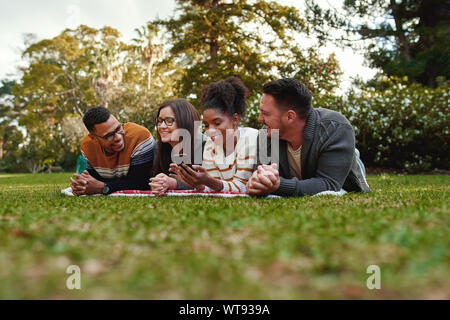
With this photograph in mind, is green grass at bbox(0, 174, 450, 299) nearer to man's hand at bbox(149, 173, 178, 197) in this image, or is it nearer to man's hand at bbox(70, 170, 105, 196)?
man's hand at bbox(149, 173, 178, 197)

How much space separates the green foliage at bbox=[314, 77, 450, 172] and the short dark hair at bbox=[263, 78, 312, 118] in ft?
26.2

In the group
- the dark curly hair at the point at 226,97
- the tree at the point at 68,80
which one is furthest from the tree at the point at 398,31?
the tree at the point at 68,80

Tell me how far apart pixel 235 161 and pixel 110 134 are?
4.63 ft

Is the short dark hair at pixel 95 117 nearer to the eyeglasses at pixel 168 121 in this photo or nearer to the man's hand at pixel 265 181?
the eyeglasses at pixel 168 121

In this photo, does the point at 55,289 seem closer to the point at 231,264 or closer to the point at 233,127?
the point at 231,264

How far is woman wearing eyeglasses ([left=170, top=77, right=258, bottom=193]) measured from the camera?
400cm

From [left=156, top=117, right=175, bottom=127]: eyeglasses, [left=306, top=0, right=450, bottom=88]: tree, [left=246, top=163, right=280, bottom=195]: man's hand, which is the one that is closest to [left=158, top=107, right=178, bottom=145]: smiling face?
[left=156, top=117, right=175, bottom=127]: eyeglasses

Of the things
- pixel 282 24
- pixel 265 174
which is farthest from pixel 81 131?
pixel 265 174

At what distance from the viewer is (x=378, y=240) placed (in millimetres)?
1293

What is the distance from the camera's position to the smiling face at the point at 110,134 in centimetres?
429

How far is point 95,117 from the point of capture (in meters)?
4.23

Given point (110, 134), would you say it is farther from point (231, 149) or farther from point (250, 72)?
point (250, 72)

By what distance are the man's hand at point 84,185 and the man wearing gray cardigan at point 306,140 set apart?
1.83 meters

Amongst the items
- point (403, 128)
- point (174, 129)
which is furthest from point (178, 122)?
point (403, 128)
